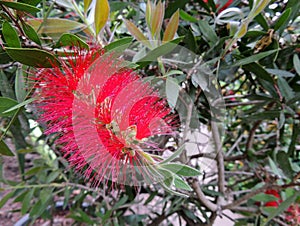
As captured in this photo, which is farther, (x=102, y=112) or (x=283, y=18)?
(x=283, y=18)

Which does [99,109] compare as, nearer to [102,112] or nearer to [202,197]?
[102,112]

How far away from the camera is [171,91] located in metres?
0.41

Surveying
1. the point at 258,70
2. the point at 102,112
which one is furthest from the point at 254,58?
the point at 102,112

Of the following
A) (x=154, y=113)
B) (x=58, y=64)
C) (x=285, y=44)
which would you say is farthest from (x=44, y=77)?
(x=285, y=44)

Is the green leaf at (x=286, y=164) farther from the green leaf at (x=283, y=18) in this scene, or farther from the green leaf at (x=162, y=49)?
the green leaf at (x=162, y=49)

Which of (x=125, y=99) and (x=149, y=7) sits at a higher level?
(x=149, y=7)

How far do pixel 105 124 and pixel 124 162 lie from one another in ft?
0.23

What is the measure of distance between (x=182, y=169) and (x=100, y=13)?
0.77 ft

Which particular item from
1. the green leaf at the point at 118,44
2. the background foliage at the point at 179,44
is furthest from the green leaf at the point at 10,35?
the green leaf at the point at 118,44

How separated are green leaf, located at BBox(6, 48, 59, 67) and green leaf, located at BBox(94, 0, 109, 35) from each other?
0.09 meters

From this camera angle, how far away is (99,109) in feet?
1.17

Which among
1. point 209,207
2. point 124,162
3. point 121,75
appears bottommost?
point 209,207

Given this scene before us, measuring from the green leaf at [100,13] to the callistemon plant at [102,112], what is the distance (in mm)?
59

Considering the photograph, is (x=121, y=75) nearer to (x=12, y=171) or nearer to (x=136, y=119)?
(x=136, y=119)
